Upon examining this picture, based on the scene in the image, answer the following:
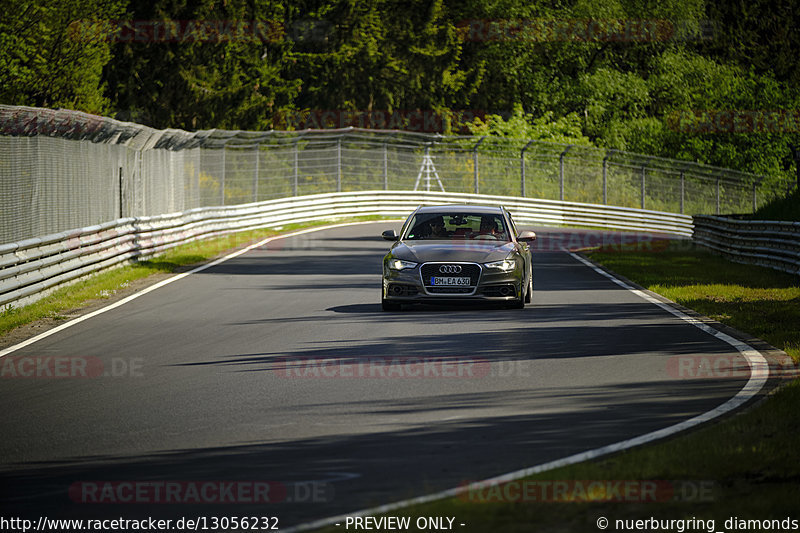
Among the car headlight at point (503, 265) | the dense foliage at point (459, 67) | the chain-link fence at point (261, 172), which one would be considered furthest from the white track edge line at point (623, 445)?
the dense foliage at point (459, 67)

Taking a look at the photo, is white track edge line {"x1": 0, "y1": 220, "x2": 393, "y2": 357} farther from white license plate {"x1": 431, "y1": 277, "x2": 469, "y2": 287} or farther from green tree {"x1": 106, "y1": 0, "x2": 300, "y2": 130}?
green tree {"x1": 106, "y1": 0, "x2": 300, "y2": 130}

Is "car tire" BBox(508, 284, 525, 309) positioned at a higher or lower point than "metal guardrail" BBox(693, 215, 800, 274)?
lower

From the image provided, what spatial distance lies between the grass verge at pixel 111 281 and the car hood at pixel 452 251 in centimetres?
449

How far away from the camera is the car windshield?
1786 cm

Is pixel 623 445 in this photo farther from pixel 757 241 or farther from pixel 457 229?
pixel 757 241

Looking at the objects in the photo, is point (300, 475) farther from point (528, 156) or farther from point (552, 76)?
point (552, 76)

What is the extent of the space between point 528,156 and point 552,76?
64.1ft

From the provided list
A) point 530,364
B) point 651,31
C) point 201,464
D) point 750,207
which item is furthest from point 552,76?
point 201,464

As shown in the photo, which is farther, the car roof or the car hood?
the car roof

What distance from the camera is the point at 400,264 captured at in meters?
16.8

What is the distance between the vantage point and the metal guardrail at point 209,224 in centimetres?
1777

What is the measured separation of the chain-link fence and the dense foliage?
5.63 metres

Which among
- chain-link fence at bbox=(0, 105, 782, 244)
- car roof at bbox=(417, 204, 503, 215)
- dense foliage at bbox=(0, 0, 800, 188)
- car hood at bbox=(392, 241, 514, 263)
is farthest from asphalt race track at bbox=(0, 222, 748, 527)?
dense foliage at bbox=(0, 0, 800, 188)

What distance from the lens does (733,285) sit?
842 inches
